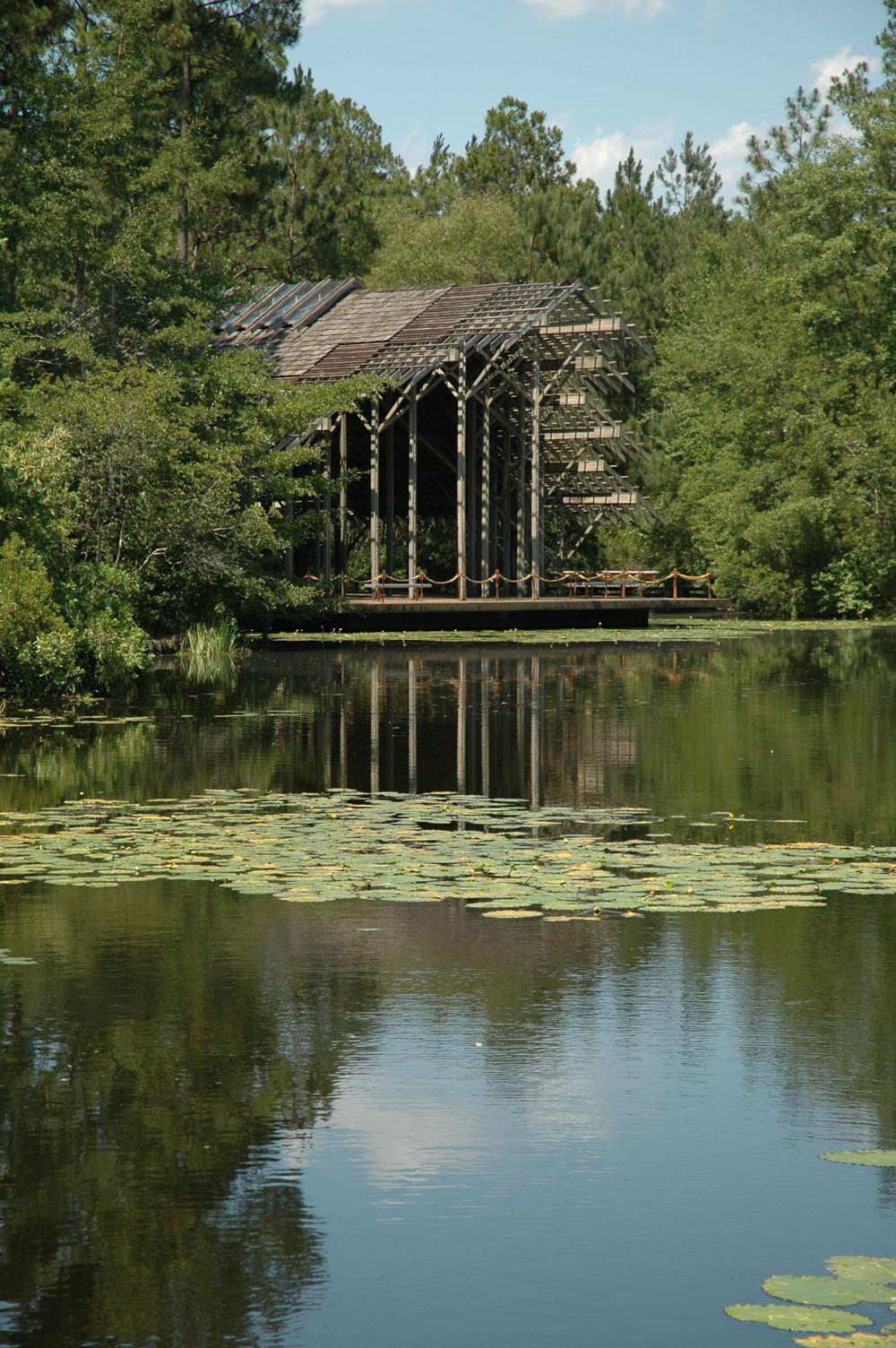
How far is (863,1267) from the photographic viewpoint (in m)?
4.84

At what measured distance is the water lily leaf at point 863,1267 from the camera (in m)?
4.78

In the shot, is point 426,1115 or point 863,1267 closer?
point 863,1267

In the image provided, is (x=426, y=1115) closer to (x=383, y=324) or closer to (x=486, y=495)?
(x=486, y=495)

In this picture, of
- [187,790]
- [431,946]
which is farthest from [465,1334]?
[187,790]

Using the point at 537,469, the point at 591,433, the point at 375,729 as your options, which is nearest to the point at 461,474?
the point at 537,469

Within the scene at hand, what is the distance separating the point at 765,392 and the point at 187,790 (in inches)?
1776

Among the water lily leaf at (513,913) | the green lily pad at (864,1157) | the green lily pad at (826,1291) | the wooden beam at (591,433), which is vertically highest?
the wooden beam at (591,433)

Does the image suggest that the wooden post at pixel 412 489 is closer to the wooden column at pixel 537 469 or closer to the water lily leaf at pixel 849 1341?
the wooden column at pixel 537 469

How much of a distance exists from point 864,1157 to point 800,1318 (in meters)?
1.34

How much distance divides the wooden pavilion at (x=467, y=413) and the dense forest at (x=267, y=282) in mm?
2721

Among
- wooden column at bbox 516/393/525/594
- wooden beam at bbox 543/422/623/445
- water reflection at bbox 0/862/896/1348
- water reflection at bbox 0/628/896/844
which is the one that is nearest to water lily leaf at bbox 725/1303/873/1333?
water reflection at bbox 0/862/896/1348

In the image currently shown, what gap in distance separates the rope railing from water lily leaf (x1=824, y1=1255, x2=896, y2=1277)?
3793 centimetres

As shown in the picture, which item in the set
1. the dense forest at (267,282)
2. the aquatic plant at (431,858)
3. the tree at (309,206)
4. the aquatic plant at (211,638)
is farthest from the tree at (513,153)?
the aquatic plant at (431,858)

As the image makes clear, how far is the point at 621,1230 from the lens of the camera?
5184mm
